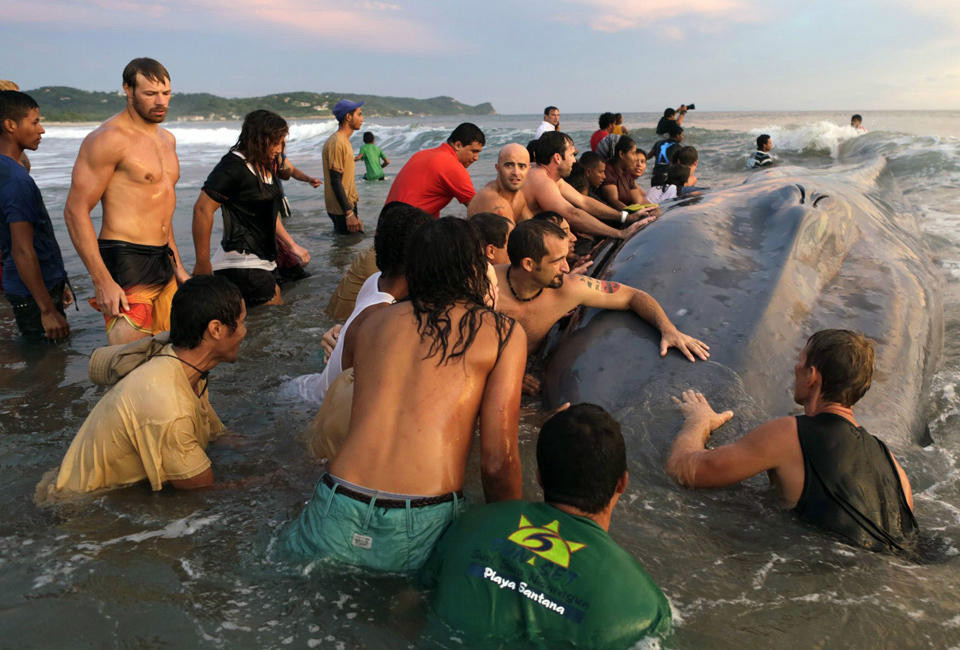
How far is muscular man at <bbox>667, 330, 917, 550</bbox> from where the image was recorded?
285cm

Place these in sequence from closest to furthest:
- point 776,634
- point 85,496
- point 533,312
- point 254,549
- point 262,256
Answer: point 776,634
point 254,549
point 85,496
point 533,312
point 262,256

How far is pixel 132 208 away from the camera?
4793 millimetres

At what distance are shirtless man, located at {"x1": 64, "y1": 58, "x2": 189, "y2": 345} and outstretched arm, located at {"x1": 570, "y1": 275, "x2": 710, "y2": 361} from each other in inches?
111

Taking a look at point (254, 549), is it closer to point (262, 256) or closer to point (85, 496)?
point (85, 496)

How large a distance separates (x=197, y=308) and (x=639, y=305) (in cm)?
236

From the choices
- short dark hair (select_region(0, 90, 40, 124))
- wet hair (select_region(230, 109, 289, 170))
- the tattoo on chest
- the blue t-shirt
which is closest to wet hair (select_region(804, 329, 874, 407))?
the tattoo on chest

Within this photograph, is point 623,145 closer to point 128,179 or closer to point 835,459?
point 128,179

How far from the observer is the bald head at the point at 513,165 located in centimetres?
585

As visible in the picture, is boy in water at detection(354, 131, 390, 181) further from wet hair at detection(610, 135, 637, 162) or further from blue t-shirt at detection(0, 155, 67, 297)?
blue t-shirt at detection(0, 155, 67, 297)

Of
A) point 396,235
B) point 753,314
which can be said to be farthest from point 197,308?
point 753,314

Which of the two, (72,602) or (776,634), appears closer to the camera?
(776,634)

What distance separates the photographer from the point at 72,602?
2.64 meters

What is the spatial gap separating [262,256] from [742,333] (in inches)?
174

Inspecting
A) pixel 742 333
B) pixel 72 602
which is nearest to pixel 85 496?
pixel 72 602
